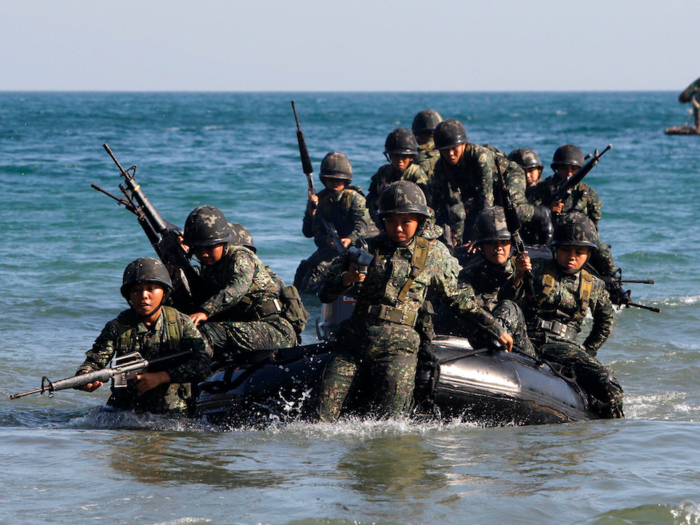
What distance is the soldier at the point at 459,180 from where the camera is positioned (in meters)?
9.86

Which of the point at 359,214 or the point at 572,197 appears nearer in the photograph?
the point at 572,197

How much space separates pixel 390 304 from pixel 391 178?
16.4ft

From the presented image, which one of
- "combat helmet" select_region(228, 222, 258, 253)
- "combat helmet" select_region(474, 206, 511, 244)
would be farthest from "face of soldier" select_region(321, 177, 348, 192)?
"combat helmet" select_region(474, 206, 511, 244)

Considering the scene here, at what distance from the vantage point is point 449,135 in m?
9.82

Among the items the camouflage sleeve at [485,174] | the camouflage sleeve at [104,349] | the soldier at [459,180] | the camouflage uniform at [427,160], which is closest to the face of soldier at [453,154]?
the soldier at [459,180]

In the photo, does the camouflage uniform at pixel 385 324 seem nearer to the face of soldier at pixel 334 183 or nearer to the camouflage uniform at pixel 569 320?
the camouflage uniform at pixel 569 320

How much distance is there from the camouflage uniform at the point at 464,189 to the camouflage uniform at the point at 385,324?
3983mm

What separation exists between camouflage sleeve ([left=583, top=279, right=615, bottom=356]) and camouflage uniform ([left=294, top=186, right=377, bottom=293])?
3.55m

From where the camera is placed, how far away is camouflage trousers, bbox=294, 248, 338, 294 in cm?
1182

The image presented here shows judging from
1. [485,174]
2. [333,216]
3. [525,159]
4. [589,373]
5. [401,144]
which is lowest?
[589,373]

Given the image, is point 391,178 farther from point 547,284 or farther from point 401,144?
point 547,284

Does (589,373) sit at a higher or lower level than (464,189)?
lower

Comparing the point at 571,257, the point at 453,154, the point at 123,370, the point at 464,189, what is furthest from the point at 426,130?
the point at 123,370

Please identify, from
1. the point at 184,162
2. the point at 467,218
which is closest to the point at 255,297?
the point at 467,218
